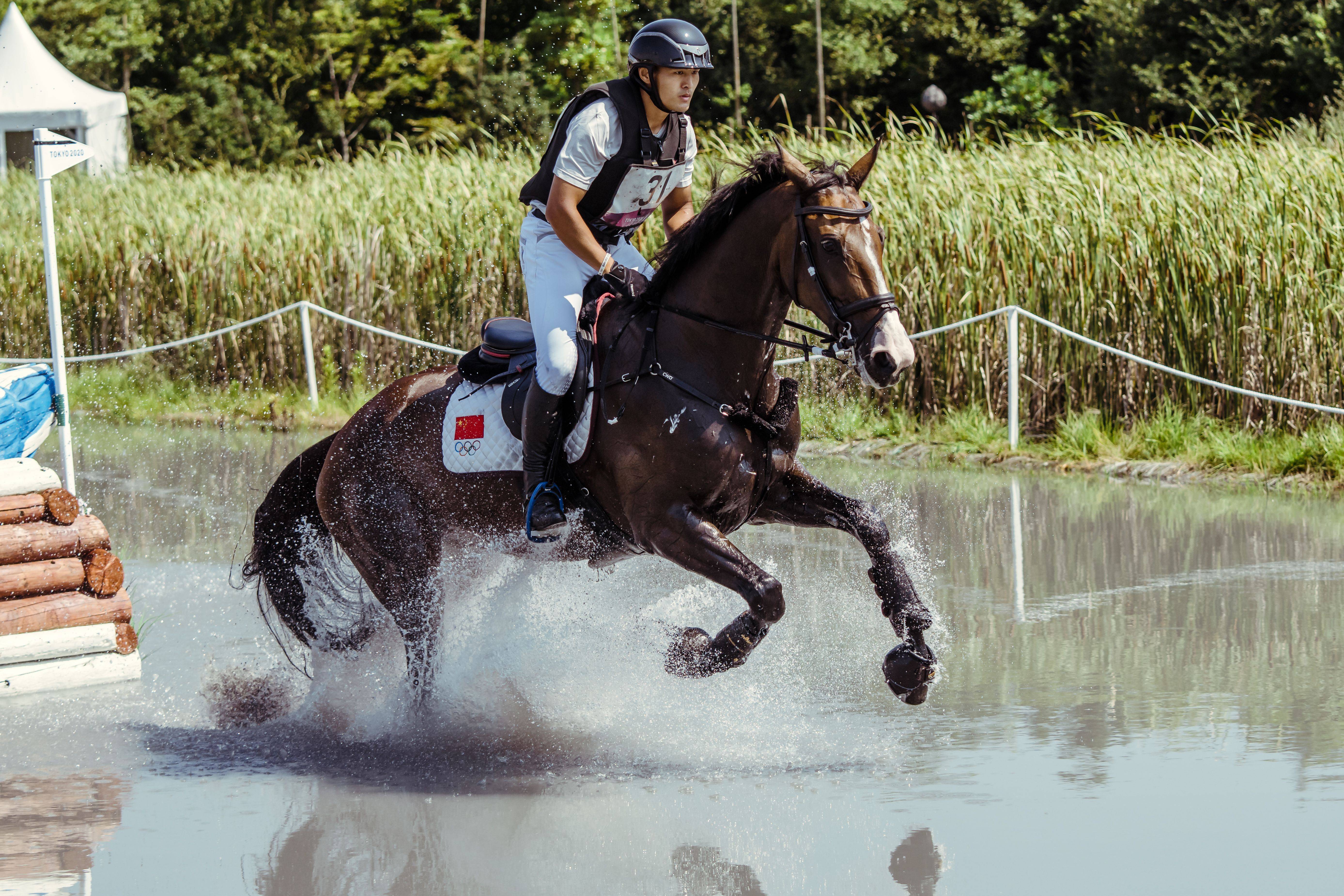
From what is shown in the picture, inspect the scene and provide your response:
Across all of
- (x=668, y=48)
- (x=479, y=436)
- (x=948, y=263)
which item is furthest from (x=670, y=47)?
(x=948, y=263)

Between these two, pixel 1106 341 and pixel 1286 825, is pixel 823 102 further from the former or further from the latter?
pixel 1286 825

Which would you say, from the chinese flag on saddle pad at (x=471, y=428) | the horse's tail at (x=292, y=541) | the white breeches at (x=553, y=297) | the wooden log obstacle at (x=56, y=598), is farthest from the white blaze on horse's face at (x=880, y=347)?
the wooden log obstacle at (x=56, y=598)

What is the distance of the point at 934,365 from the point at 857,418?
81 cm

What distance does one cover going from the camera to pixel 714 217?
18.2ft

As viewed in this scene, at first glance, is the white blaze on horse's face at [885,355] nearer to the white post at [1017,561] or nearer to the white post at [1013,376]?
the white post at [1017,561]

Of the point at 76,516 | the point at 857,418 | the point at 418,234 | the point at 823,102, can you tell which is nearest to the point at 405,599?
the point at 76,516

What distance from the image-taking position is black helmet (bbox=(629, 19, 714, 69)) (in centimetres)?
541

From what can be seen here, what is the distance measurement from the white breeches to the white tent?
17476mm

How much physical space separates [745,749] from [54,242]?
4082 millimetres

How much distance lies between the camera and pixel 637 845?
15.5 feet

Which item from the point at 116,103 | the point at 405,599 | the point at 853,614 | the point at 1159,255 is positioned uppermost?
the point at 116,103

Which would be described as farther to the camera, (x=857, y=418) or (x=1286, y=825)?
(x=857, y=418)

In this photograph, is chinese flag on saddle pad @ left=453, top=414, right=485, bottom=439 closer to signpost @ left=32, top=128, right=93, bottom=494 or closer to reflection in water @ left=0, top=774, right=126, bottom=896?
reflection in water @ left=0, top=774, right=126, bottom=896

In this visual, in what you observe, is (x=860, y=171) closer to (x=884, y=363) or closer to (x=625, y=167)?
(x=884, y=363)
